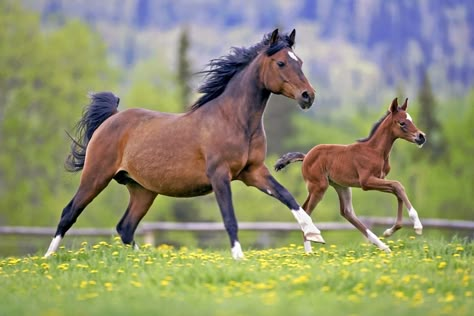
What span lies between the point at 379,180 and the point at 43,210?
3166 centimetres

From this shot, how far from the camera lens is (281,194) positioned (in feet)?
31.2

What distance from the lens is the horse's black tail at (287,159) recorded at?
36.8 feet

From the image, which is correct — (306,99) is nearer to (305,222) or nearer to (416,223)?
(305,222)

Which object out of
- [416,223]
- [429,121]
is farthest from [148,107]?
[416,223]

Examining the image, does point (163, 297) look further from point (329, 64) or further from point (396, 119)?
point (329, 64)

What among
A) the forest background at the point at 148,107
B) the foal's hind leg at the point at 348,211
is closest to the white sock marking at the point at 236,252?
the foal's hind leg at the point at 348,211

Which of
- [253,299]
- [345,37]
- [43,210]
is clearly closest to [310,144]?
[43,210]

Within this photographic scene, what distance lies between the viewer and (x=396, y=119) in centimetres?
1102

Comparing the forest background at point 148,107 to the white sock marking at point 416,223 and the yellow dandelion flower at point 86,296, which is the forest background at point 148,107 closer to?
the white sock marking at point 416,223

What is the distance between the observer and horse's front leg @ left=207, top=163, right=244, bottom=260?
9.43 m

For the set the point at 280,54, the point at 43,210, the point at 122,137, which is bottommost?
the point at 43,210

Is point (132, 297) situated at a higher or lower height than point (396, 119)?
lower

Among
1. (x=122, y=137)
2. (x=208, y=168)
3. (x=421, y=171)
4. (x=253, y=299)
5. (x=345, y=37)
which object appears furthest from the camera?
(x=345, y=37)

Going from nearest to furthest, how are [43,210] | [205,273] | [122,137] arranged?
[205,273] < [122,137] < [43,210]
